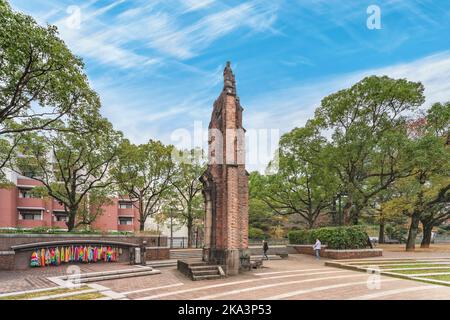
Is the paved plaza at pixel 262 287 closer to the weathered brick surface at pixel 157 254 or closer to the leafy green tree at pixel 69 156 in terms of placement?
the weathered brick surface at pixel 157 254

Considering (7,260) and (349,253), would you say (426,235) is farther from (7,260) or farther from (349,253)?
(7,260)

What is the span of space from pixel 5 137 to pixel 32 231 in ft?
32.0

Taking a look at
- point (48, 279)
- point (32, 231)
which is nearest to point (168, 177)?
point (32, 231)

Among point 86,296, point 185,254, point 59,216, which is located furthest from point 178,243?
point 86,296

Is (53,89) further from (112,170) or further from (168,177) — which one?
(168,177)

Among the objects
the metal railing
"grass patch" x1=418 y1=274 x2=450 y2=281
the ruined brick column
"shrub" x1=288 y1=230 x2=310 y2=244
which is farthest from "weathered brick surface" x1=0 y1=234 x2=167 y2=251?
"grass patch" x1=418 y1=274 x2=450 y2=281

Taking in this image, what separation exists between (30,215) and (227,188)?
122 ft

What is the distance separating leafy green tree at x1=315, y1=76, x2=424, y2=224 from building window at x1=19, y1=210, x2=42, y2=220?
36.4 metres

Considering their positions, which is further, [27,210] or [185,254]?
[27,210]

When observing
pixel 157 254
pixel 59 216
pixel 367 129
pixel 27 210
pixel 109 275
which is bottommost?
pixel 157 254

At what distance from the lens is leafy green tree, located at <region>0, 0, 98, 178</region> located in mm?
11883

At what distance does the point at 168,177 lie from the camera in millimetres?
30891

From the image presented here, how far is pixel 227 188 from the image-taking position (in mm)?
15039

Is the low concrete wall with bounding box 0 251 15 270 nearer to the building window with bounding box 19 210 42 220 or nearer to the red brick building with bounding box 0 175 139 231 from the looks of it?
the red brick building with bounding box 0 175 139 231
